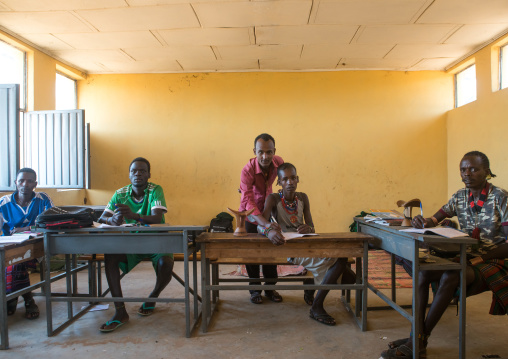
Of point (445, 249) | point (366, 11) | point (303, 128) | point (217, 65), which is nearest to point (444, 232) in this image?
point (445, 249)

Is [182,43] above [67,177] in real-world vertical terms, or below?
above

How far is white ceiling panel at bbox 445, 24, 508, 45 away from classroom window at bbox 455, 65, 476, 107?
83cm

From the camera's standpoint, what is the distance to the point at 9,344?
8.77 feet

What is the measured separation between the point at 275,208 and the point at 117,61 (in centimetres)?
415

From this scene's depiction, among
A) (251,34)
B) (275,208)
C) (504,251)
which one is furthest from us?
(251,34)

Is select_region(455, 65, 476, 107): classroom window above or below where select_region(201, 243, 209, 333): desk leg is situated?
above

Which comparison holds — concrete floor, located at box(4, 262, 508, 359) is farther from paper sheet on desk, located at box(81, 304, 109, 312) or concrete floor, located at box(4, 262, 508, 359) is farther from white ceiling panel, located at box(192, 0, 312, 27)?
white ceiling panel, located at box(192, 0, 312, 27)

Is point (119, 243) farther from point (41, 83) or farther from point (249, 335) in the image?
point (41, 83)

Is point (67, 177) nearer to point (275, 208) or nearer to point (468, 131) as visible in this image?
point (275, 208)

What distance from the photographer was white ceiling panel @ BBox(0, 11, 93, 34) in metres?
4.24

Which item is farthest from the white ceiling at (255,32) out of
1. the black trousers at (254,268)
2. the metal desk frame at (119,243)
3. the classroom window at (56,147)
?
the metal desk frame at (119,243)

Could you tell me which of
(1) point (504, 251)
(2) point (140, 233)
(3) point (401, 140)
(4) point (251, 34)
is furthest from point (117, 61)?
(1) point (504, 251)

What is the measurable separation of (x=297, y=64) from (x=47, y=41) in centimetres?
378

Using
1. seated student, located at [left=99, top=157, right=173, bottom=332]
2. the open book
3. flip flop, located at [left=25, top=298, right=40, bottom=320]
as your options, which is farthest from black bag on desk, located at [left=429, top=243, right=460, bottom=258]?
flip flop, located at [left=25, top=298, right=40, bottom=320]
